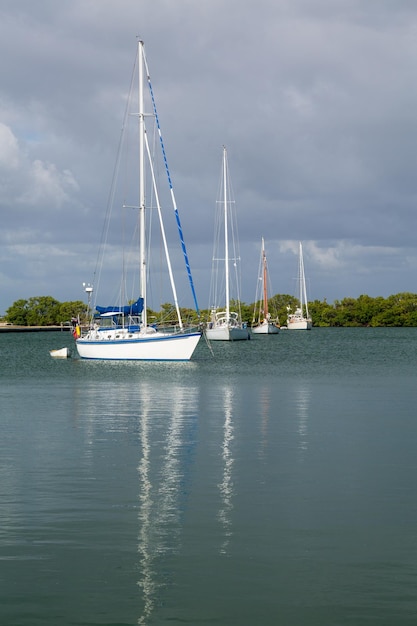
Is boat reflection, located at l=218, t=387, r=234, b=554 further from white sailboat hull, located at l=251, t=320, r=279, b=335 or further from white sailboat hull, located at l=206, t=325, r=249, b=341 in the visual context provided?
white sailboat hull, located at l=251, t=320, r=279, b=335

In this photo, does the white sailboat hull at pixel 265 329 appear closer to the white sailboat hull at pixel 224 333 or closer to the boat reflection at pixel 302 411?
the white sailboat hull at pixel 224 333

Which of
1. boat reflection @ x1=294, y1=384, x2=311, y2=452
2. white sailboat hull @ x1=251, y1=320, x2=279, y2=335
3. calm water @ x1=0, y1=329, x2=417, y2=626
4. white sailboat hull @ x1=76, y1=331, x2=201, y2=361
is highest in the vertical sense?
white sailboat hull @ x1=251, y1=320, x2=279, y2=335

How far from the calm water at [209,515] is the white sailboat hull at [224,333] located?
3419 inches

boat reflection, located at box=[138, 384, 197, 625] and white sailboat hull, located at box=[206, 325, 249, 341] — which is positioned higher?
white sailboat hull, located at box=[206, 325, 249, 341]

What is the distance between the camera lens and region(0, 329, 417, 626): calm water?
13211mm

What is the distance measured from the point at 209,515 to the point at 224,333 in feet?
357

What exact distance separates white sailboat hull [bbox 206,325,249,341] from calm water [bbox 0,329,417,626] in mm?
86836

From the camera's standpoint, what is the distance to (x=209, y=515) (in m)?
18.2

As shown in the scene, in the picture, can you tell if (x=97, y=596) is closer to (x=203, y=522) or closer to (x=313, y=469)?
(x=203, y=522)

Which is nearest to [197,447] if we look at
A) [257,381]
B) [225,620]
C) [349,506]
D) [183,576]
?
[349,506]

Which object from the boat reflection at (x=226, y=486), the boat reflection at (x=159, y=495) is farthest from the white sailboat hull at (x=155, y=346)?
the boat reflection at (x=226, y=486)

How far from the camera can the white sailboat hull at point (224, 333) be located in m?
126

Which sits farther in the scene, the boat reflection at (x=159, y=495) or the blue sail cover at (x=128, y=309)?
the blue sail cover at (x=128, y=309)

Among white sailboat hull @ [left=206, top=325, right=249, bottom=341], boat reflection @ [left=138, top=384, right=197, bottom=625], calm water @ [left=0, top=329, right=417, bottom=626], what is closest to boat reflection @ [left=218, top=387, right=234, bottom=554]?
calm water @ [left=0, top=329, right=417, bottom=626]
